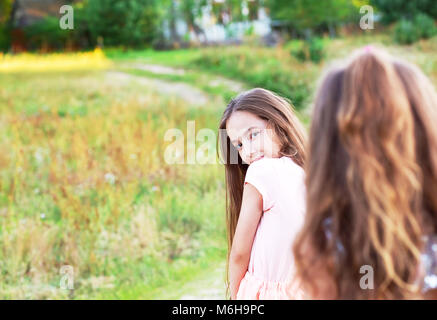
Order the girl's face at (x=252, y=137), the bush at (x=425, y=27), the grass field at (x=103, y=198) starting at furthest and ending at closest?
the bush at (x=425, y=27)
the grass field at (x=103, y=198)
the girl's face at (x=252, y=137)

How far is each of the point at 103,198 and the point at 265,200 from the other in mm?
3598

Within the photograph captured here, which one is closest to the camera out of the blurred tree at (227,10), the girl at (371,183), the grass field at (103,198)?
the girl at (371,183)

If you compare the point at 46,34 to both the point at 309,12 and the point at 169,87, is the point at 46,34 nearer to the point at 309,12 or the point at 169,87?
the point at 309,12

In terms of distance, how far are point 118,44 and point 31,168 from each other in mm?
14432

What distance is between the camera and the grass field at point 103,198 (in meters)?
4.27

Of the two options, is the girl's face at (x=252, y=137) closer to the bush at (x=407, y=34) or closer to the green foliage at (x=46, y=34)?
the bush at (x=407, y=34)

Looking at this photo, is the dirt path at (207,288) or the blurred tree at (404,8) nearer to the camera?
the dirt path at (207,288)

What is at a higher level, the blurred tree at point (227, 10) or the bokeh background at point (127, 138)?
the blurred tree at point (227, 10)

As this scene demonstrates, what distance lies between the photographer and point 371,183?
4.43ft

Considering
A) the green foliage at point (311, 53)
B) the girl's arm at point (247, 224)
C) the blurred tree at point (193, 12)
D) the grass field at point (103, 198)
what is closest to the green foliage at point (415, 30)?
the green foliage at point (311, 53)

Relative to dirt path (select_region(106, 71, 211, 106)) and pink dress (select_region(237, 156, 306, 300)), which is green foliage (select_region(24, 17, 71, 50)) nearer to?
dirt path (select_region(106, 71, 211, 106))

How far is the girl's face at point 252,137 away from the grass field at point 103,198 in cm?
195

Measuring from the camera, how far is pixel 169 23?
24.3 m

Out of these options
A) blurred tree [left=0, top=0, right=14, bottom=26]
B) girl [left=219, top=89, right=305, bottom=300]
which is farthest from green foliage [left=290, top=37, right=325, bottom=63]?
blurred tree [left=0, top=0, right=14, bottom=26]
